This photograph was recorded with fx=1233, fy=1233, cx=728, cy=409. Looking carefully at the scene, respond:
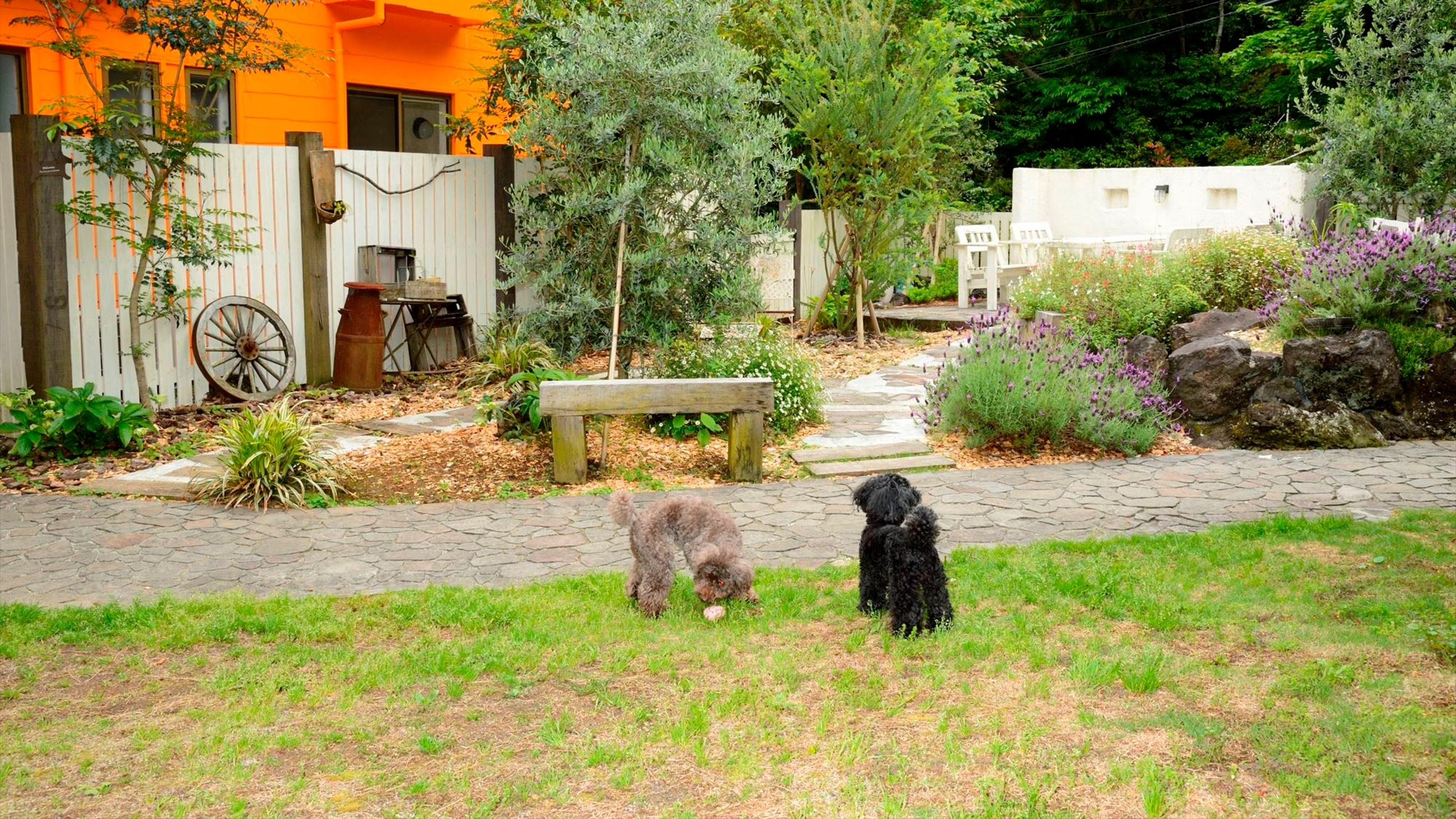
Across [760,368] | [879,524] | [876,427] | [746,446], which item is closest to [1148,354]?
[876,427]

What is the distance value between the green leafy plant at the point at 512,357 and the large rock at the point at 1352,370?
5.16 metres

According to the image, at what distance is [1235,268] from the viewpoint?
35.7ft

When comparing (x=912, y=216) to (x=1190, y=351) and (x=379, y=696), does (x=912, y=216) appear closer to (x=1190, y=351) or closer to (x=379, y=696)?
(x=1190, y=351)

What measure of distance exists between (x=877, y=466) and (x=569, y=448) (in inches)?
74.8

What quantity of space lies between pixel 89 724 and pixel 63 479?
Answer: 3.81m

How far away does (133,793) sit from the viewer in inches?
136

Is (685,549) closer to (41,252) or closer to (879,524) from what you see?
(879,524)

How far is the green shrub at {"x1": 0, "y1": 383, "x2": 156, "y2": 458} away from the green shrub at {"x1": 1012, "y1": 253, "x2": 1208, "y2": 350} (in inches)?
261

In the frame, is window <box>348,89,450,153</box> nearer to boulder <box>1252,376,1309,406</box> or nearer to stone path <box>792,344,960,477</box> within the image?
stone path <box>792,344,960,477</box>

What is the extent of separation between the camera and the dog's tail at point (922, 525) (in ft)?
14.5

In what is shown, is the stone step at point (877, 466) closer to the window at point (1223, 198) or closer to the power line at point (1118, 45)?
→ the window at point (1223, 198)

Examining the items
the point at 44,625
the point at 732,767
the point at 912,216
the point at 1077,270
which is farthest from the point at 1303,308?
the point at 44,625

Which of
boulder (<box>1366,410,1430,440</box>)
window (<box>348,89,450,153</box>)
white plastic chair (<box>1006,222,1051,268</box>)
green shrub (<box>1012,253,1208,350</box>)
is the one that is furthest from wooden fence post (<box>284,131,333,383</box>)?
white plastic chair (<box>1006,222,1051,268</box>)

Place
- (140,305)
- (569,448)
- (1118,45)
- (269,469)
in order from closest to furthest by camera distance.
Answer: (269,469) < (569,448) < (140,305) < (1118,45)
